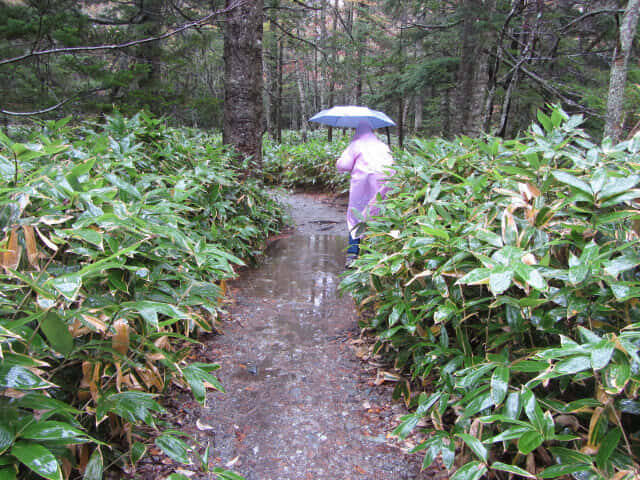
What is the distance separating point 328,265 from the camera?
5.73 metres

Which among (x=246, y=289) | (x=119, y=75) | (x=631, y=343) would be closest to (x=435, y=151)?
(x=246, y=289)

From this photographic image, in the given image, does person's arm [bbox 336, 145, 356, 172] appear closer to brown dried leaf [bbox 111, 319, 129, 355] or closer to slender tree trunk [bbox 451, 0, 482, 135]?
brown dried leaf [bbox 111, 319, 129, 355]

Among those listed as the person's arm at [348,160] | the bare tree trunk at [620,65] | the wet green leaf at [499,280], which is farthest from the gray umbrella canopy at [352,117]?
the wet green leaf at [499,280]

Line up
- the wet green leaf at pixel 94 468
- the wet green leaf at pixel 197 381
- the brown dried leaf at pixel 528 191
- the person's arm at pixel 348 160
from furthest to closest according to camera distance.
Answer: the person's arm at pixel 348 160 < the brown dried leaf at pixel 528 191 < the wet green leaf at pixel 197 381 < the wet green leaf at pixel 94 468

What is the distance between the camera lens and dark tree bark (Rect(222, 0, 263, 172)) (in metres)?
5.75

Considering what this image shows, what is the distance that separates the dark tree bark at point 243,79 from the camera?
5.75m

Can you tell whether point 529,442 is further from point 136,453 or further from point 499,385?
point 136,453

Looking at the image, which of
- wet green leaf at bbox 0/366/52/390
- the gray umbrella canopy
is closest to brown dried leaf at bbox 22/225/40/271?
wet green leaf at bbox 0/366/52/390

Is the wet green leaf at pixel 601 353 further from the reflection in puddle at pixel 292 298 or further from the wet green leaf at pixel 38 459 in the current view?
the reflection in puddle at pixel 292 298

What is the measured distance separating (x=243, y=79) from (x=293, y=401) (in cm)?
474

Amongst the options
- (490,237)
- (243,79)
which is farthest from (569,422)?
(243,79)

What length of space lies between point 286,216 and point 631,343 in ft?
21.3

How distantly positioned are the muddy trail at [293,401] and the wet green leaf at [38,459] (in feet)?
2.82

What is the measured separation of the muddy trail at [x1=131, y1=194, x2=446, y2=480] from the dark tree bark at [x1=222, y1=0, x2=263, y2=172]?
250cm
